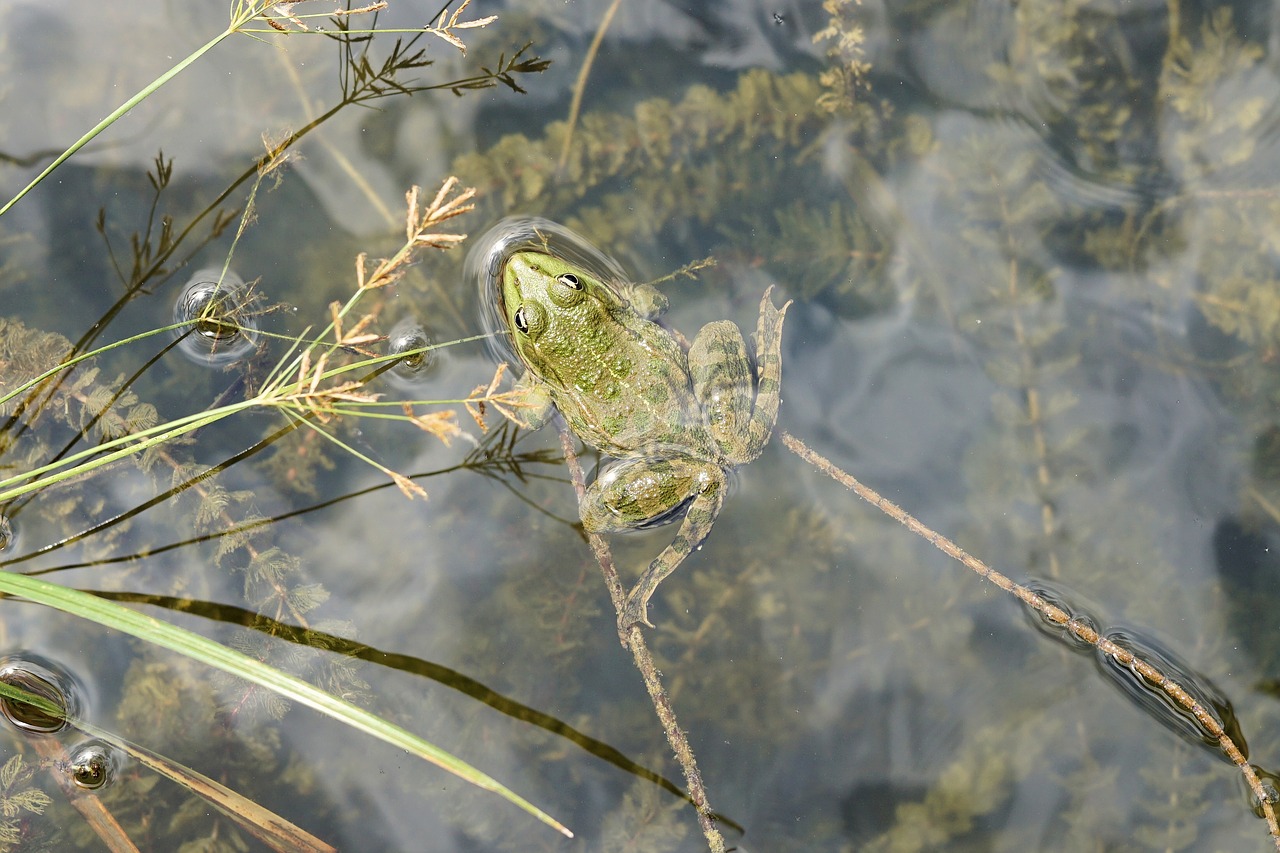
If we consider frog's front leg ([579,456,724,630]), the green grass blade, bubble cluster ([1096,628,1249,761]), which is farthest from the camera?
bubble cluster ([1096,628,1249,761])

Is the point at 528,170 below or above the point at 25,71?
below

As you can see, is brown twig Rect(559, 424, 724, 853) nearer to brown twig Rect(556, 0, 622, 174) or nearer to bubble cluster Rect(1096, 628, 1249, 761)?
brown twig Rect(556, 0, 622, 174)

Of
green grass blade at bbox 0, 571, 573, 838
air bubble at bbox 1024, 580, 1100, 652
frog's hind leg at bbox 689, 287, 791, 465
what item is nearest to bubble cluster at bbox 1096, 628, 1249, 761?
air bubble at bbox 1024, 580, 1100, 652

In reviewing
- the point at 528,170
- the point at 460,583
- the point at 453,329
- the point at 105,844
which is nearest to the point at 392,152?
the point at 528,170

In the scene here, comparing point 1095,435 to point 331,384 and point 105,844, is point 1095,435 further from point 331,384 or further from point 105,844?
point 105,844

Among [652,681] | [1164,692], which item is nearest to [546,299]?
[652,681]
